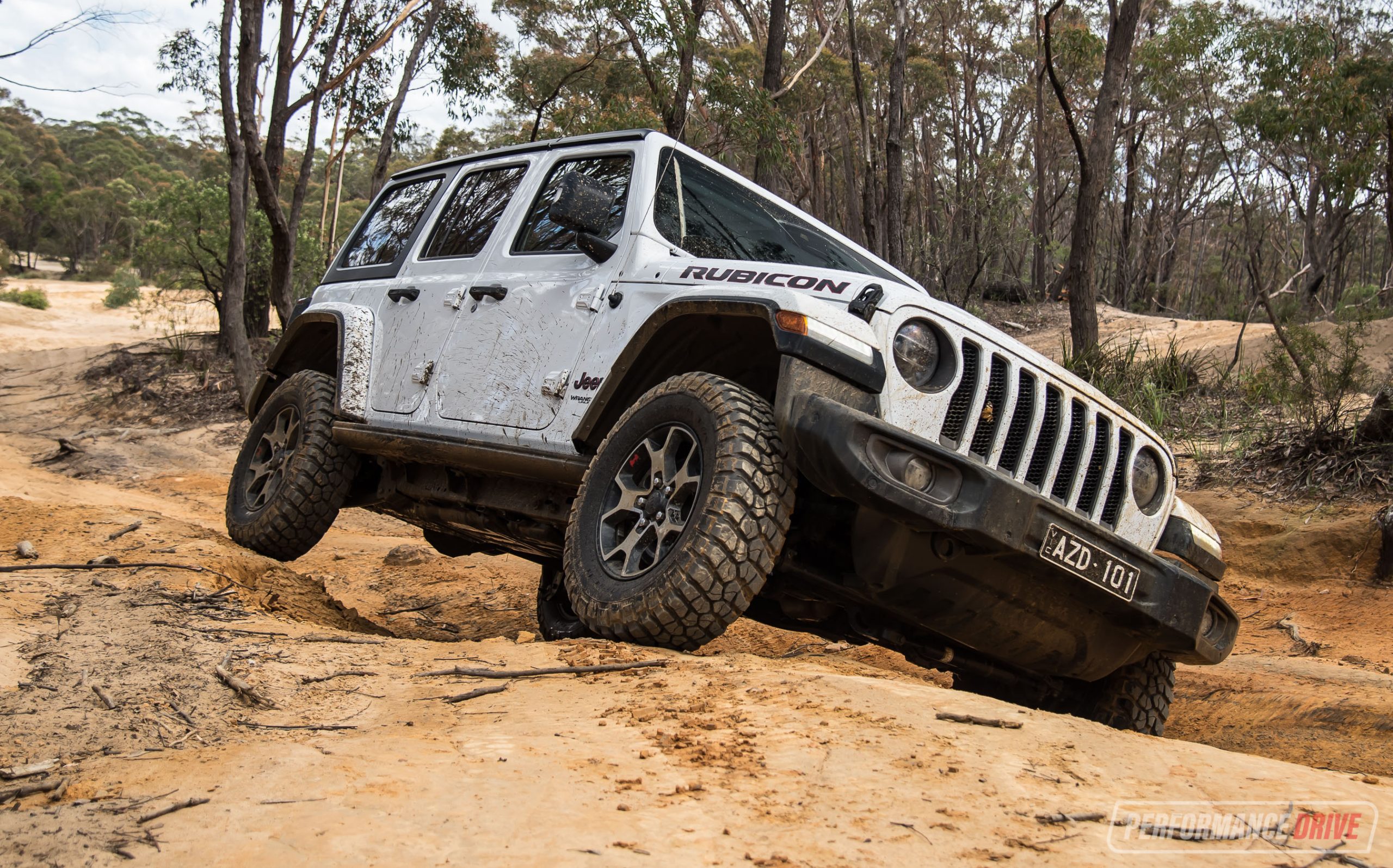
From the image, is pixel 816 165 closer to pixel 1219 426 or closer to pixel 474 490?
pixel 1219 426

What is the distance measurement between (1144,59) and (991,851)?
2652 centimetres

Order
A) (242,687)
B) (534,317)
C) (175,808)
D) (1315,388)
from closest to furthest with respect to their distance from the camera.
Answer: (175,808), (242,687), (534,317), (1315,388)

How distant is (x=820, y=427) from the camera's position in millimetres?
3045

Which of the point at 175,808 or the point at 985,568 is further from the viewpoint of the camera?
the point at 985,568

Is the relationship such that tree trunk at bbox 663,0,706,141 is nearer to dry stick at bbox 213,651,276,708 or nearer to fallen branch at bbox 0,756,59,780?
dry stick at bbox 213,651,276,708

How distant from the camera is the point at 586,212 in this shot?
3.96 metres

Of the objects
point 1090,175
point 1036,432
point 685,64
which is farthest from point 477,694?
point 685,64

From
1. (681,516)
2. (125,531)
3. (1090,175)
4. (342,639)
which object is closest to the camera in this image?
(681,516)

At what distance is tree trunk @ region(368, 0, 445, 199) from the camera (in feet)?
65.6

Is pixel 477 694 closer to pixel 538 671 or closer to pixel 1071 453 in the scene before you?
pixel 538 671

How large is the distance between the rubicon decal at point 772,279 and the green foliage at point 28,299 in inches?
1154

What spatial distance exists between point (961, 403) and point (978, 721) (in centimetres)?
96

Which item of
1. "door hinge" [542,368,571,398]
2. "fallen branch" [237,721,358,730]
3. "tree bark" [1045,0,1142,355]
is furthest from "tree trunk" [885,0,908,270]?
"fallen branch" [237,721,358,730]

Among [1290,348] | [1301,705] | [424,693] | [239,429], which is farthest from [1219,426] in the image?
[239,429]
